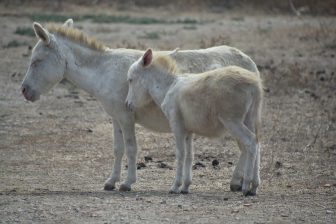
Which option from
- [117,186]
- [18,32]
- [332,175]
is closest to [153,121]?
[117,186]

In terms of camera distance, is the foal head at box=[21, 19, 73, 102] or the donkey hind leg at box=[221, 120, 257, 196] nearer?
the donkey hind leg at box=[221, 120, 257, 196]

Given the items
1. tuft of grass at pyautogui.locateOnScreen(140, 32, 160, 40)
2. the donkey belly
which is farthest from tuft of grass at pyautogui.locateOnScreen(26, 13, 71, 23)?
the donkey belly

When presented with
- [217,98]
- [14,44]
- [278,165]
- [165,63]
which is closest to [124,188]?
[165,63]

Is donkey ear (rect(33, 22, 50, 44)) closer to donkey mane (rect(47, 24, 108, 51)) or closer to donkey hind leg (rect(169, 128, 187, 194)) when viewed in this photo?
donkey mane (rect(47, 24, 108, 51))

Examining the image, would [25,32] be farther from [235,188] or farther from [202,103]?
[202,103]

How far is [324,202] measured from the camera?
884 cm

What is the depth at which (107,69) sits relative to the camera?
1030cm

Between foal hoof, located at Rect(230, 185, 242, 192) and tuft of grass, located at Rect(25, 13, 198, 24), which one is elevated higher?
tuft of grass, located at Rect(25, 13, 198, 24)

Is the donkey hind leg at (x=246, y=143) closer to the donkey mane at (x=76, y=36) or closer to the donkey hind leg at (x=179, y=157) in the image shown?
the donkey hind leg at (x=179, y=157)

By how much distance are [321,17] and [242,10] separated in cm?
408

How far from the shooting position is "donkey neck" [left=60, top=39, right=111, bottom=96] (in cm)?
1034

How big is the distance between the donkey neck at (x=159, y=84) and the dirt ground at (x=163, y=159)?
1.10 meters

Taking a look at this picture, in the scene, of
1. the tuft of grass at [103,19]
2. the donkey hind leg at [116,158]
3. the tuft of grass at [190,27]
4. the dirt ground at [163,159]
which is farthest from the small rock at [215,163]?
the tuft of grass at [103,19]

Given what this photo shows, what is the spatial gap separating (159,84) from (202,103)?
1.04 meters
